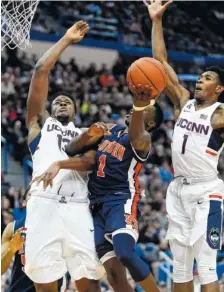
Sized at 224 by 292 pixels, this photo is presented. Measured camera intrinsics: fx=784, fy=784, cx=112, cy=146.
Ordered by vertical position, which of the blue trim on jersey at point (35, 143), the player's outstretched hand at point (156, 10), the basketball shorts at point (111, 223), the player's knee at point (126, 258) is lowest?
the player's knee at point (126, 258)

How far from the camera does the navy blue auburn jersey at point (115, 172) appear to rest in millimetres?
7238

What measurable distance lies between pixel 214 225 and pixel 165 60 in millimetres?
1843

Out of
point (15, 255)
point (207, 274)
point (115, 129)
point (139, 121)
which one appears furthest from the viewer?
point (15, 255)

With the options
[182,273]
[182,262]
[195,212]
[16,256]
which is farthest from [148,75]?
[16,256]

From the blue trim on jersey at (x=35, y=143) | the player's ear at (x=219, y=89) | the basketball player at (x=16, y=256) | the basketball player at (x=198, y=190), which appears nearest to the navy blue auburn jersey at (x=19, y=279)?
the basketball player at (x=16, y=256)

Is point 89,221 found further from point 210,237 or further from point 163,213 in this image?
point 163,213

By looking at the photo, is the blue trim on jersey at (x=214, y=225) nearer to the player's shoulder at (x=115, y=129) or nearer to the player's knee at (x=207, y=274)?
the player's knee at (x=207, y=274)

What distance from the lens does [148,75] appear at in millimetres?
6598

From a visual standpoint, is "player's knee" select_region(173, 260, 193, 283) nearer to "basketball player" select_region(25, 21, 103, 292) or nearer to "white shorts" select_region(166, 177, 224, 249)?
"white shorts" select_region(166, 177, 224, 249)

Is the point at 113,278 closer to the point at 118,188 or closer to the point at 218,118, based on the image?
the point at 118,188

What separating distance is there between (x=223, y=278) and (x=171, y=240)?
19.2ft

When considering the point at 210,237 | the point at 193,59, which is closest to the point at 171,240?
the point at 210,237

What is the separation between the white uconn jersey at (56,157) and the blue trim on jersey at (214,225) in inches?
46.5

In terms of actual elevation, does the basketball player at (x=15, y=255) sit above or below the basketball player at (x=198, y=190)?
below
